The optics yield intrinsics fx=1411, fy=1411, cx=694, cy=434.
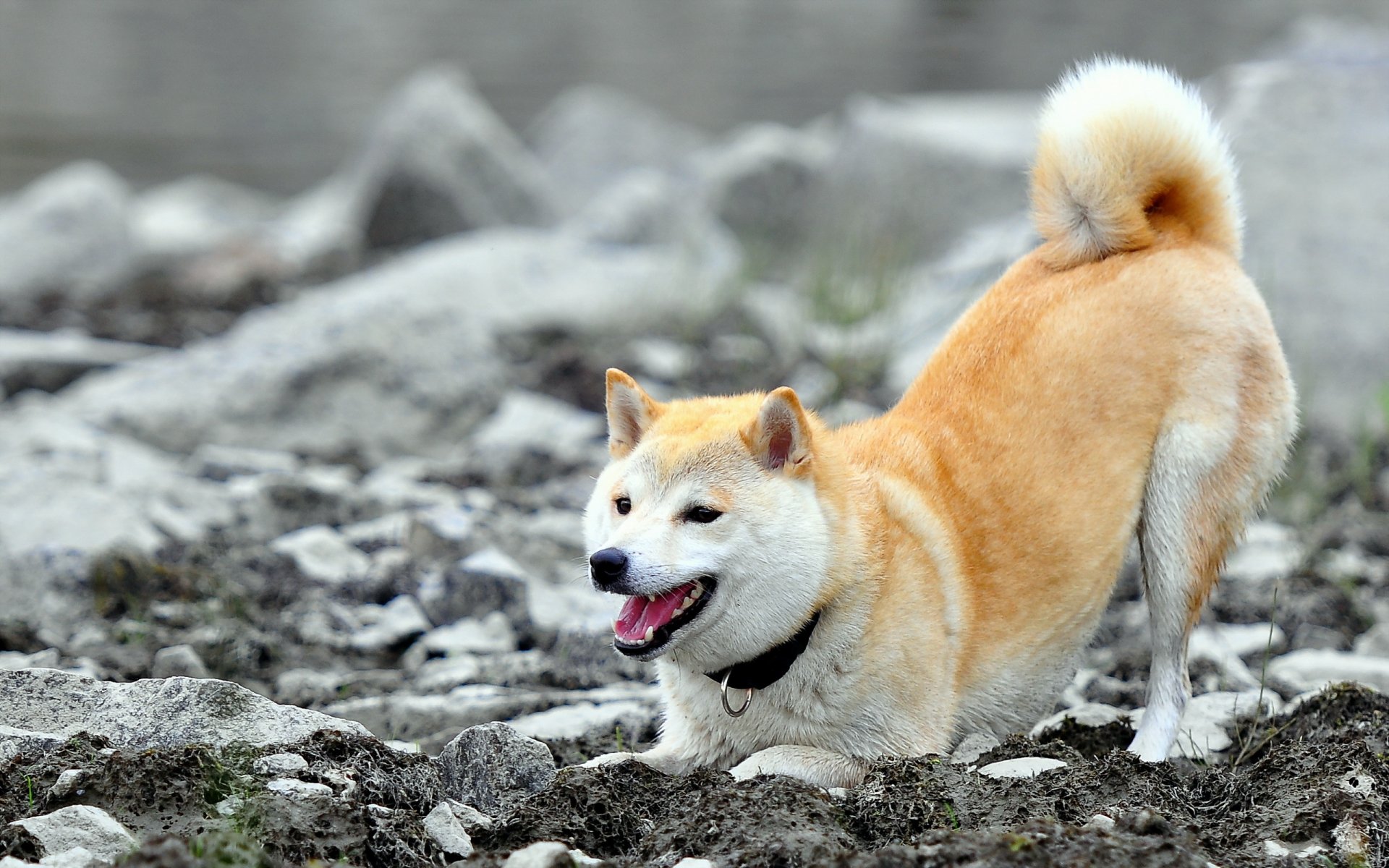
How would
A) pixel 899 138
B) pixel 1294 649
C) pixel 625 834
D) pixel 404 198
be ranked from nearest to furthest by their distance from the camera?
pixel 625 834
pixel 1294 649
pixel 899 138
pixel 404 198

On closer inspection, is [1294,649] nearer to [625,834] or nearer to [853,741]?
[853,741]

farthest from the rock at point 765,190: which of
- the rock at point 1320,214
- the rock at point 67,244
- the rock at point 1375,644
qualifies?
the rock at point 1375,644

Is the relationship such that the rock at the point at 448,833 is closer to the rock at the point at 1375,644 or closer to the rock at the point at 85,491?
the rock at the point at 85,491

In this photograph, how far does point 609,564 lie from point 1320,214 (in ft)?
21.3

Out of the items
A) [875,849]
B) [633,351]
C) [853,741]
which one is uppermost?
[875,849]

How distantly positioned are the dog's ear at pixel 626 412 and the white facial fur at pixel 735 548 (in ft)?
1.05

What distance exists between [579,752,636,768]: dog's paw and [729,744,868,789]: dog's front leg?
0.30m

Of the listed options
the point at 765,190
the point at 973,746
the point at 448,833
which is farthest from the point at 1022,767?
the point at 765,190

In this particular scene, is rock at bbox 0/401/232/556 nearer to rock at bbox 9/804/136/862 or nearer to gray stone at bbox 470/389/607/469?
gray stone at bbox 470/389/607/469

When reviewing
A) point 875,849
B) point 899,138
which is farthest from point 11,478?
point 899,138

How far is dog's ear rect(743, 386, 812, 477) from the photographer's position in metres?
4.07

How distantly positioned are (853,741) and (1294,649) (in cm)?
229

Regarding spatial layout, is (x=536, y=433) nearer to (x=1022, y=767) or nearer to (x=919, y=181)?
(x=1022, y=767)

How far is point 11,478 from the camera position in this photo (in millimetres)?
6156
